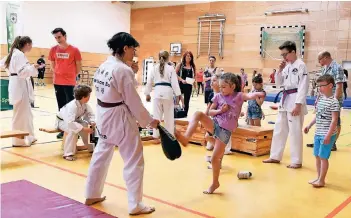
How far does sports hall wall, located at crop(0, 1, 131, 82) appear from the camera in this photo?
61.1ft

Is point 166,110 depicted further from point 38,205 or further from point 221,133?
point 38,205

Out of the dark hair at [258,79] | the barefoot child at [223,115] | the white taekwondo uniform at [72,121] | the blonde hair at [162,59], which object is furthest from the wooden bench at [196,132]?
the barefoot child at [223,115]

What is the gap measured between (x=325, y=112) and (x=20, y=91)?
4222mm

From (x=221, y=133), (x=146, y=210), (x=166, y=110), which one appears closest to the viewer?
(x=146, y=210)

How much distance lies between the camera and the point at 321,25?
1711cm

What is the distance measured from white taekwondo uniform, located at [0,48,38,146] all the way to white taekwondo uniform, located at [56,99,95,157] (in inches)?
24.2

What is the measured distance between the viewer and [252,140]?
5895 mm

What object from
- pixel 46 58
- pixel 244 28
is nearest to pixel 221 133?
pixel 244 28

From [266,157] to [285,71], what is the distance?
1435mm

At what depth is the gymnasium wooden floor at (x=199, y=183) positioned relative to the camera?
3545 millimetres

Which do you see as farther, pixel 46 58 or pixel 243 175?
pixel 46 58

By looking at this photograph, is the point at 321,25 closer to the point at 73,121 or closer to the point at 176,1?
the point at 176,1

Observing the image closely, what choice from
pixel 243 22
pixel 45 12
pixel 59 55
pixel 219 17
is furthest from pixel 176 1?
pixel 59 55

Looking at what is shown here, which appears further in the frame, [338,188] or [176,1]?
[176,1]
